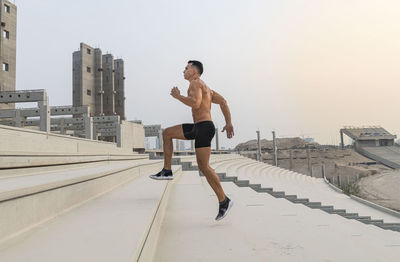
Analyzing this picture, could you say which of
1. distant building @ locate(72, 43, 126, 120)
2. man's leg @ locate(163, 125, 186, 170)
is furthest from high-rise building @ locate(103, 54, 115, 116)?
man's leg @ locate(163, 125, 186, 170)

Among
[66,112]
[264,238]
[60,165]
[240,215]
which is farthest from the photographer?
[66,112]

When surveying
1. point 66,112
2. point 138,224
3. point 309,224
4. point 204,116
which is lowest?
point 309,224

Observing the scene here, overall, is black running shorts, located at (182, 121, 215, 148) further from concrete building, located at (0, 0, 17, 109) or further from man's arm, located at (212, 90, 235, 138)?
concrete building, located at (0, 0, 17, 109)

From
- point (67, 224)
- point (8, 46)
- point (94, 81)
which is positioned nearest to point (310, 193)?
point (67, 224)

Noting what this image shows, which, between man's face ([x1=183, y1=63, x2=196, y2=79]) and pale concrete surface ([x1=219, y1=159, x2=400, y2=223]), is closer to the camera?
man's face ([x1=183, y1=63, x2=196, y2=79])

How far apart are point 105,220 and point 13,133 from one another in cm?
563

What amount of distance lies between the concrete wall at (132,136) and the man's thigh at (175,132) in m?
18.4

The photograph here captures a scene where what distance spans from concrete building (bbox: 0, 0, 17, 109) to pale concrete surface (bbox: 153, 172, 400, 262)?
76.4 feet

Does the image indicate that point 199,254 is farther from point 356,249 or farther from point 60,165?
point 60,165

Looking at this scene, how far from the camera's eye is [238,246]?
1.82 meters

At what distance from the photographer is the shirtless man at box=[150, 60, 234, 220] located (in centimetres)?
250

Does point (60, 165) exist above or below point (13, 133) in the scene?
below

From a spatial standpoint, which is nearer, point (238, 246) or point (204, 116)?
point (238, 246)

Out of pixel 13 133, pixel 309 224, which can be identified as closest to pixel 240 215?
pixel 309 224
